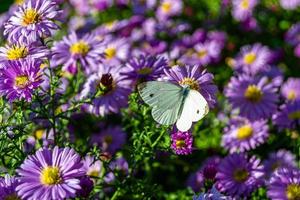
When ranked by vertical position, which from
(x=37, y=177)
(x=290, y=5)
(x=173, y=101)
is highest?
(x=290, y=5)

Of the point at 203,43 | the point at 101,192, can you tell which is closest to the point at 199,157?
the point at 101,192

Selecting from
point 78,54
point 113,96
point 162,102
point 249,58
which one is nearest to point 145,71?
point 113,96

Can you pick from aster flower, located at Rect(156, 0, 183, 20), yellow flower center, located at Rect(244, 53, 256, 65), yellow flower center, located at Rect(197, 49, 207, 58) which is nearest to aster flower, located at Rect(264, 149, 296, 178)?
yellow flower center, located at Rect(244, 53, 256, 65)

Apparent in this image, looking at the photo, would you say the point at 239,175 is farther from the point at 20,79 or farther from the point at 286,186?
the point at 20,79

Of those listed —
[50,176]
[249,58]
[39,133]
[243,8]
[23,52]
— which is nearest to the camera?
[50,176]

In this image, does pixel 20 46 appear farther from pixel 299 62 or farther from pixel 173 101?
pixel 299 62
